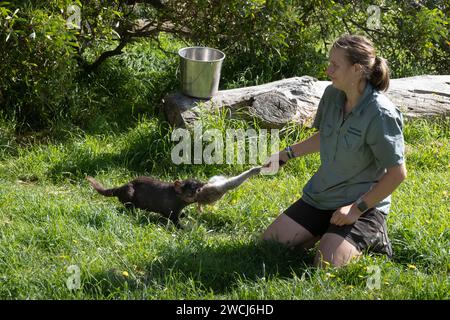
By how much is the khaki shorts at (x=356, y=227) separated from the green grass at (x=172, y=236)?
0.12m

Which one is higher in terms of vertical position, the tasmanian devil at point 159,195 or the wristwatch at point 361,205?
the wristwatch at point 361,205

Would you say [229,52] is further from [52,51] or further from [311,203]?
[311,203]

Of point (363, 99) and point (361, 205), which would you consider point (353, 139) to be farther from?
point (361, 205)

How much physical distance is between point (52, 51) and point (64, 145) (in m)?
0.96

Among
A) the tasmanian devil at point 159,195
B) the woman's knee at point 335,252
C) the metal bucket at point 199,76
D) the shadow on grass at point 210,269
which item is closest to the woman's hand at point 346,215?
the woman's knee at point 335,252

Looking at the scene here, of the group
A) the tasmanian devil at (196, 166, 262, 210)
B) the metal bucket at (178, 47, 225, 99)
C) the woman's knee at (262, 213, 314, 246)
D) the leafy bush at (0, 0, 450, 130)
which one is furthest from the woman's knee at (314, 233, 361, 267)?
the leafy bush at (0, 0, 450, 130)

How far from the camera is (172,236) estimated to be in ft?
16.8

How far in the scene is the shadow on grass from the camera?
167 inches

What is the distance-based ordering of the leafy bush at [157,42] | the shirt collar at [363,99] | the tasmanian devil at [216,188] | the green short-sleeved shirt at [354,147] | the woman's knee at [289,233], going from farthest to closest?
the leafy bush at [157,42]
the tasmanian devil at [216,188]
the woman's knee at [289,233]
the shirt collar at [363,99]
the green short-sleeved shirt at [354,147]

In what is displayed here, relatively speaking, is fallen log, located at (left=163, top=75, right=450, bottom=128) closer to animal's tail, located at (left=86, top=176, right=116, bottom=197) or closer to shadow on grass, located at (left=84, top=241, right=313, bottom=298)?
animal's tail, located at (left=86, top=176, right=116, bottom=197)

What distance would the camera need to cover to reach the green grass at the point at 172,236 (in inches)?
167

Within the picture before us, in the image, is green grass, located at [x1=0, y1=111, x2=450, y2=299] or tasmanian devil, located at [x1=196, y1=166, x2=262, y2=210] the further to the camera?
tasmanian devil, located at [x1=196, y1=166, x2=262, y2=210]

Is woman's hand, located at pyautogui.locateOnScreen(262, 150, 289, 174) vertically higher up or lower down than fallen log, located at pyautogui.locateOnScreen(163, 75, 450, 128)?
higher up

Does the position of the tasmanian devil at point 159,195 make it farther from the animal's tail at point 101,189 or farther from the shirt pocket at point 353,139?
the shirt pocket at point 353,139
